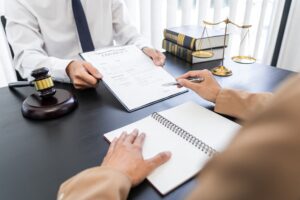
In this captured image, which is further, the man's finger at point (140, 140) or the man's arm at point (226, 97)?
the man's arm at point (226, 97)

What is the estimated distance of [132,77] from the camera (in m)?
0.94

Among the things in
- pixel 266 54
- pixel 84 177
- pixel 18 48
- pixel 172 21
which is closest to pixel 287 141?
pixel 84 177

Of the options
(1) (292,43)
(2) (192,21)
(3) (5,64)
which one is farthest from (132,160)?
(1) (292,43)

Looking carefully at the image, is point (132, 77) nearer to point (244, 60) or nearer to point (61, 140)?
point (61, 140)

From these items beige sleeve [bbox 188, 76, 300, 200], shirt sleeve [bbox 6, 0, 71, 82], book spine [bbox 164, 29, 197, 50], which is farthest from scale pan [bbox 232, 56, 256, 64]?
beige sleeve [bbox 188, 76, 300, 200]

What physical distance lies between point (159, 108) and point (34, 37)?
2.45 ft

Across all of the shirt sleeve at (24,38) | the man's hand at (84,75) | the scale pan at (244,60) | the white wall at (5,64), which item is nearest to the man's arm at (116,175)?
the man's hand at (84,75)

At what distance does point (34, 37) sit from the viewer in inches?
46.2

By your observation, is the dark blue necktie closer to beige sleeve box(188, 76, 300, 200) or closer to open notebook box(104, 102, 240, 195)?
open notebook box(104, 102, 240, 195)

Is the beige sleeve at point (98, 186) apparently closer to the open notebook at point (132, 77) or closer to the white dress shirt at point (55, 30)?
the open notebook at point (132, 77)

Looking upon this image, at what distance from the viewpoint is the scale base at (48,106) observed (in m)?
0.77

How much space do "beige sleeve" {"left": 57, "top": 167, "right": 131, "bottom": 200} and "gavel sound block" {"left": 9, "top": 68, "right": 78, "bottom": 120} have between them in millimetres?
348

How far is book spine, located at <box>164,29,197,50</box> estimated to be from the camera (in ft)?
3.80

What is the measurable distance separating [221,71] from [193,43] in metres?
0.19
